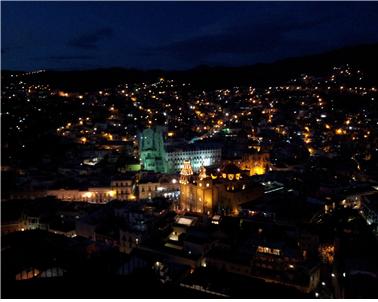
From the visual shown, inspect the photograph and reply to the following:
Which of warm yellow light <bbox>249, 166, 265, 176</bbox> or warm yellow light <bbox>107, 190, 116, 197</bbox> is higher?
warm yellow light <bbox>249, 166, 265, 176</bbox>

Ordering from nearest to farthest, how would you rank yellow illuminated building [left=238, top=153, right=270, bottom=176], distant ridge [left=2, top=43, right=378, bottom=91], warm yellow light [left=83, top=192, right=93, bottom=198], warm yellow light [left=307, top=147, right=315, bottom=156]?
warm yellow light [left=83, top=192, right=93, bottom=198] → yellow illuminated building [left=238, top=153, right=270, bottom=176] → warm yellow light [left=307, top=147, right=315, bottom=156] → distant ridge [left=2, top=43, right=378, bottom=91]

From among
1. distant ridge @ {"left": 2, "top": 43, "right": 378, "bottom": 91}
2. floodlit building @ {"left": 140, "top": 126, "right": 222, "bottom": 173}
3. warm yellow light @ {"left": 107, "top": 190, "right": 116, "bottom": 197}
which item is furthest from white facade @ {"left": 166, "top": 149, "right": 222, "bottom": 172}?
distant ridge @ {"left": 2, "top": 43, "right": 378, "bottom": 91}

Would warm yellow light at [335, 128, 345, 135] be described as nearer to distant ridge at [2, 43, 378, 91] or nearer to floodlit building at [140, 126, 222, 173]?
floodlit building at [140, 126, 222, 173]

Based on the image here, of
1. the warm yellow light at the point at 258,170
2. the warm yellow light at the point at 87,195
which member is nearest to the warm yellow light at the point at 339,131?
the warm yellow light at the point at 258,170

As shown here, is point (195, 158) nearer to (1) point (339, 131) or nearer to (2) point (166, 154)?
(2) point (166, 154)

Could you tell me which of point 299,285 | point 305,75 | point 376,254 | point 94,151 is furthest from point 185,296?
point 305,75

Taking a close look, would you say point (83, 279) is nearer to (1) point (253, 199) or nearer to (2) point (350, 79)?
(1) point (253, 199)
